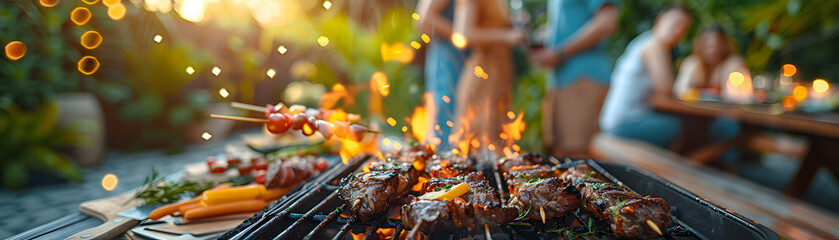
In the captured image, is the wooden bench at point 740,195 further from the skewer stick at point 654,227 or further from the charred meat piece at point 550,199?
the charred meat piece at point 550,199

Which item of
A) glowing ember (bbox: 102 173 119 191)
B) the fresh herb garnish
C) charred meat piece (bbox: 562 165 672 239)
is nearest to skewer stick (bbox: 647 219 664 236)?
charred meat piece (bbox: 562 165 672 239)

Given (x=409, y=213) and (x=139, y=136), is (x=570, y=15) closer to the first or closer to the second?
(x=409, y=213)

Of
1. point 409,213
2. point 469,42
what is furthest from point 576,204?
point 469,42

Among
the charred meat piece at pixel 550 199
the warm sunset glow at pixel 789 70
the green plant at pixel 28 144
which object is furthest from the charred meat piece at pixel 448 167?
the warm sunset glow at pixel 789 70

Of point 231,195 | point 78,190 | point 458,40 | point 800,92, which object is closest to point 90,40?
point 78,190

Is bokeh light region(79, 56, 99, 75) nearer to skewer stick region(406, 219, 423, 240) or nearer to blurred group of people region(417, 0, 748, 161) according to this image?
blurred group of people region(417, 0, 748, 161)

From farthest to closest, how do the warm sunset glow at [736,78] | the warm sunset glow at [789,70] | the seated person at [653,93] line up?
the warm sunset glow at [789,70], the warm sunset glow at [736,78], the seated person at [653,93]

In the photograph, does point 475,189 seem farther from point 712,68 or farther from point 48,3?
→ point 48,3
